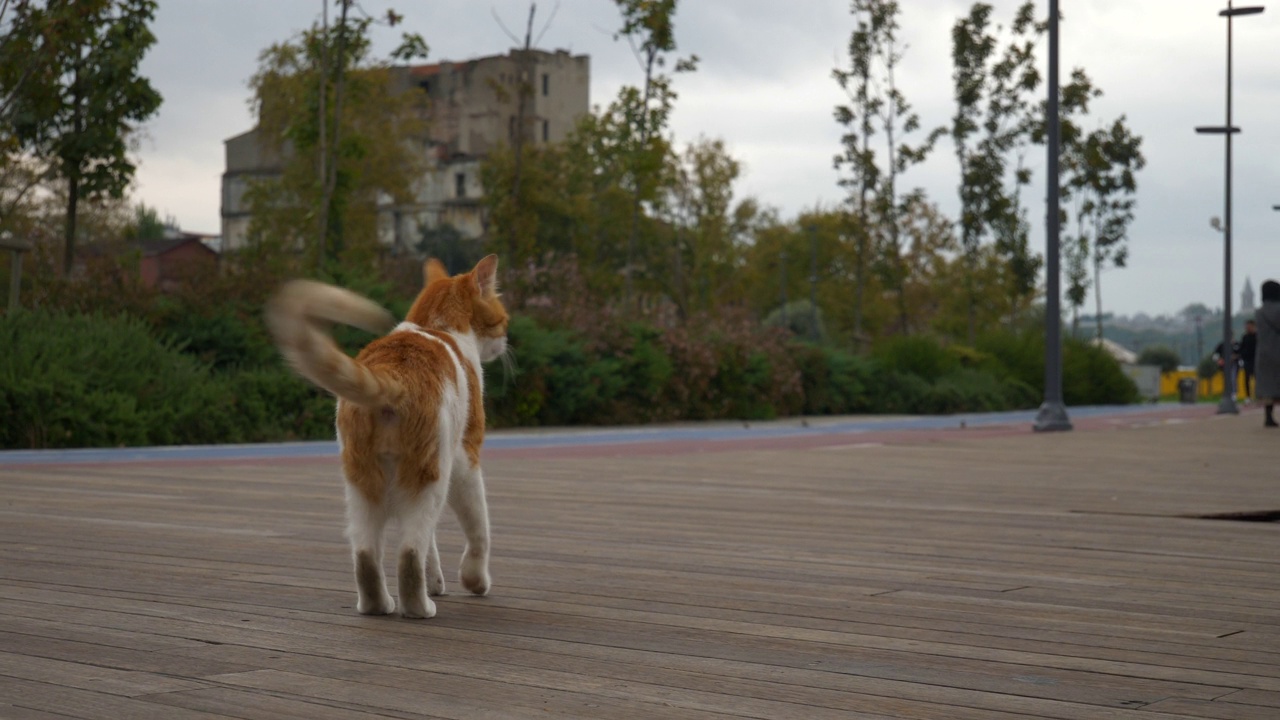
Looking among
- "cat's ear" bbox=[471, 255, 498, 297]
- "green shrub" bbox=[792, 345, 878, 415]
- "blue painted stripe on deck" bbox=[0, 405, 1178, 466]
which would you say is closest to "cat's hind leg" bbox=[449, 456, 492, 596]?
"cat's ear" bbox=[471, 255, 498, 297]

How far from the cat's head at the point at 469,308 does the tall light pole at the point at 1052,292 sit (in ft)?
59.6

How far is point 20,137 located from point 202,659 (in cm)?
2180

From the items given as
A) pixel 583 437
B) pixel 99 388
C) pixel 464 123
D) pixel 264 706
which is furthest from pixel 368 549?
pixel 464 123

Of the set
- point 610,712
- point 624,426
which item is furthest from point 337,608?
point 624,426

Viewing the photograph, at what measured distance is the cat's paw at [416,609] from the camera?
536 cm

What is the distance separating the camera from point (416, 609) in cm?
538

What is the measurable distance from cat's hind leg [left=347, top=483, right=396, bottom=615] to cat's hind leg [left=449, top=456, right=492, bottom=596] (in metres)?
0.50

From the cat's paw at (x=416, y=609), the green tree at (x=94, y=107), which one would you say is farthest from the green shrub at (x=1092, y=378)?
the cat's paw at (x=416, y=609)

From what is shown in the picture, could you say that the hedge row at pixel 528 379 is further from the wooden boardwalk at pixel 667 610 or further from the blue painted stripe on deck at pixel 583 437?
the wooden boardwalk at pixel 667 610

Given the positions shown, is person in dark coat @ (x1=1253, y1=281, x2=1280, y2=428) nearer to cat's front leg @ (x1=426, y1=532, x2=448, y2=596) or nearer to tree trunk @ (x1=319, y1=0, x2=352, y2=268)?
tree trunk @ (x1=319, y1=0, x2=352, y2=268)

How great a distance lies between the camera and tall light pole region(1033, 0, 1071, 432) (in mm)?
23016

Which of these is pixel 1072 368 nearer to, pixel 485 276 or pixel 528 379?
pixel 528 379

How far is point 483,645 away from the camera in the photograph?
16.1 ft

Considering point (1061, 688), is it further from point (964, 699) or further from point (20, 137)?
point (20, 137)
